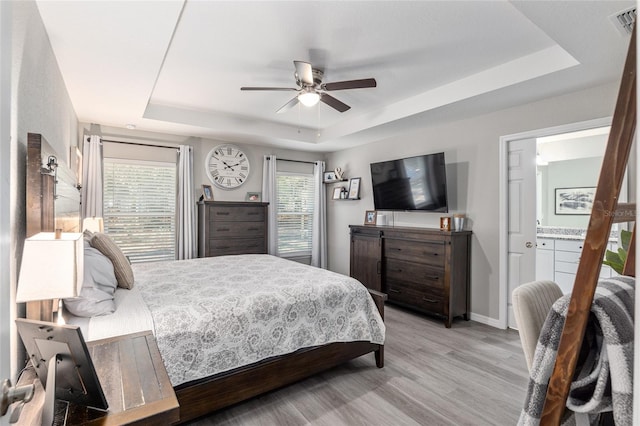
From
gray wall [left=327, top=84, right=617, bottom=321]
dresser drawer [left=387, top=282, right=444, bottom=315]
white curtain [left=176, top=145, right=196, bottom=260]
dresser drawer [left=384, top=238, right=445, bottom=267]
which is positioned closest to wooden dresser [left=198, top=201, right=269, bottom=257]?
white curtain [left=176, top=145, right=196, bottom=260]

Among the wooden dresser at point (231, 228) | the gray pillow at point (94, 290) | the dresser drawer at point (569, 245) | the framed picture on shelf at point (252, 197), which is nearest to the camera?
the gray pillow at point (94, 290)

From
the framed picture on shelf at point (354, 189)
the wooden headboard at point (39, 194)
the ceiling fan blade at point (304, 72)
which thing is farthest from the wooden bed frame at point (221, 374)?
the framed picture on shelf at point (354, 189)

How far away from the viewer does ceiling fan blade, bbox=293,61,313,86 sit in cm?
237

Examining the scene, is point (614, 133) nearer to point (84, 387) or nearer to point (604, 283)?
point (604, 283)

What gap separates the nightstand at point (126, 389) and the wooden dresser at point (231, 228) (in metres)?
2.97

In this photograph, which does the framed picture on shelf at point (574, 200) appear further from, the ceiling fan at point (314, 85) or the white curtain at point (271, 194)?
the white curtain at point (271, 194)

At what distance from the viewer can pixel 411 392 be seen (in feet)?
7.59

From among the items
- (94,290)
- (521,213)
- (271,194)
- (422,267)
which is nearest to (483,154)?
(521,213)

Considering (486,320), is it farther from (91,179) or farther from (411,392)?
(91,179)

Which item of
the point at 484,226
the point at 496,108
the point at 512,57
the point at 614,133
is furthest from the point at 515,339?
the point at 614,133

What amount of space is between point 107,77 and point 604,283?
3.45 metres

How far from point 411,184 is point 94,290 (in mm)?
3586

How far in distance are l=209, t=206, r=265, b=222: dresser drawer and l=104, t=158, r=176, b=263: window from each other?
2.11ft

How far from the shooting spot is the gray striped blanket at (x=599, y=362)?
722 millimetres
